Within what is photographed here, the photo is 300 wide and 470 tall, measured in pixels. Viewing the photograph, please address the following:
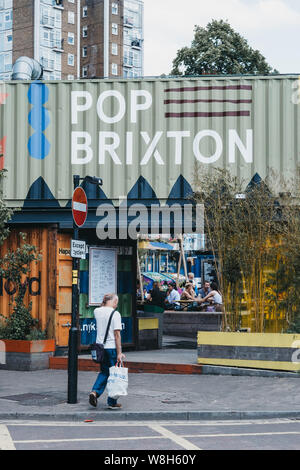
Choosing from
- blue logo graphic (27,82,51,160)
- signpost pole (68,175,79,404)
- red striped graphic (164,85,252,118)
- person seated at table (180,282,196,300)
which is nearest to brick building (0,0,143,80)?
person seated at table (180,282,196,300)

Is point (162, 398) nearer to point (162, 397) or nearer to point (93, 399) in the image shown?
point (162, 397)

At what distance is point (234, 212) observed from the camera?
14367 mm

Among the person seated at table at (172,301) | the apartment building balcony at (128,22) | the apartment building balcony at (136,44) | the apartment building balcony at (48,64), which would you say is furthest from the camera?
the apartment building balcony at (136,44)

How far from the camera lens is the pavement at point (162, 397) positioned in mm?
10070

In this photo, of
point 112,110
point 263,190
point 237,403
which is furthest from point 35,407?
point 112,110

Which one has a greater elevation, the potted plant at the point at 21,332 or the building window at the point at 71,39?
the building window at the point at 71,39

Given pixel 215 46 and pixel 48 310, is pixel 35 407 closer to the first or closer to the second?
pixel 48 310

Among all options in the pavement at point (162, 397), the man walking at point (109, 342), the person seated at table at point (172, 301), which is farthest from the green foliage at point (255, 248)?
the person seated at table at point (172, 301)

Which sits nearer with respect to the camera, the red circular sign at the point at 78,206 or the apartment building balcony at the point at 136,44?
the red circular sign at the point at 78,206

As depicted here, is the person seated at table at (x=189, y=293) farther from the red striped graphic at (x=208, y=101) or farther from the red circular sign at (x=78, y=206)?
the red circular sign at (x=78, y=206)

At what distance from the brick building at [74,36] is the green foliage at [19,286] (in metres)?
63.7

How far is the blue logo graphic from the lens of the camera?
16.3m

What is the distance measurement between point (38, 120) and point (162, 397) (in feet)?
24.7

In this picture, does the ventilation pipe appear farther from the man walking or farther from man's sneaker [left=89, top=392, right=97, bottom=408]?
man's sneaker [left=89, top=392, right=97, bottom=408]
